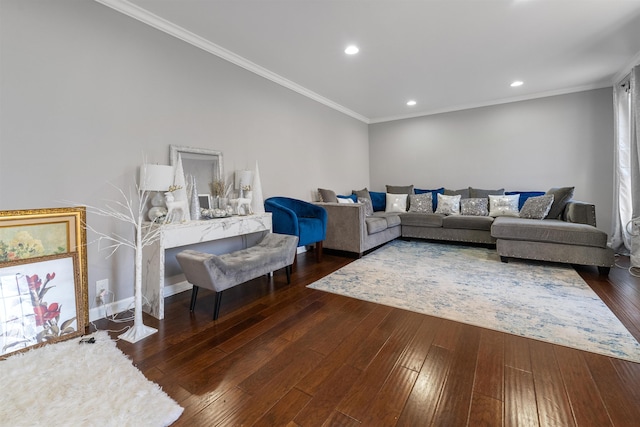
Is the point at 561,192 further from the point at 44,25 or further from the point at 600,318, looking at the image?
the point at 44,25

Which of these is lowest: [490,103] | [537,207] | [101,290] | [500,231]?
[101,290]

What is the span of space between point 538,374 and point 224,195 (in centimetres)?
286

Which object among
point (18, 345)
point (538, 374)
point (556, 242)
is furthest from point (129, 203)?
point (556, 242)

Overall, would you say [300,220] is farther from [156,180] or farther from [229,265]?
[156,180]

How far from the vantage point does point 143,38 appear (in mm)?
2389

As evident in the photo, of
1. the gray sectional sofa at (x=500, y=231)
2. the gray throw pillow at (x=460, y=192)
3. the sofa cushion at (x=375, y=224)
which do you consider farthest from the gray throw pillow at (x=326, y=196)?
the gray throw pillow at (x=460, y=192)

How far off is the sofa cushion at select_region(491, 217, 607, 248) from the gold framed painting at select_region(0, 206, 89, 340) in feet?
13.8

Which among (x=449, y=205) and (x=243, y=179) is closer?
(x=243, y=179)

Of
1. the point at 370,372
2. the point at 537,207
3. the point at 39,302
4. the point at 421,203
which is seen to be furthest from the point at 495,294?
the point at 39,302

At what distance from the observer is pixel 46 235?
1.85 metres

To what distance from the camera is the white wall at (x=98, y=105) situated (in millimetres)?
1787

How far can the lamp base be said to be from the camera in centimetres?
181

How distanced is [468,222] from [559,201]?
1168 millimetres

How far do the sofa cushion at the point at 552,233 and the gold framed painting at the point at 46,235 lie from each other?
4193 mm
